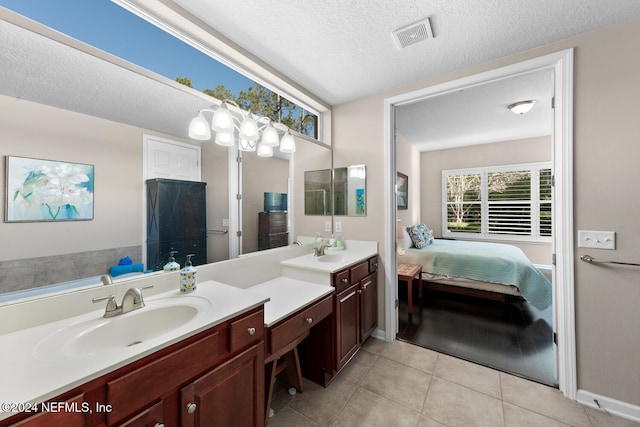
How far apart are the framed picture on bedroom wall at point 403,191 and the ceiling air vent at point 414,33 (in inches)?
108

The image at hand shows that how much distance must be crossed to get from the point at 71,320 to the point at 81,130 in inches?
32.6

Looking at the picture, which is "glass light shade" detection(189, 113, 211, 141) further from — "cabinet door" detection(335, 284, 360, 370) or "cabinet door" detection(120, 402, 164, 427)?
"cabinet door" detection(335, 284, 360, 370)

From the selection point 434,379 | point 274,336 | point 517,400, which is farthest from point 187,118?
point 517,400

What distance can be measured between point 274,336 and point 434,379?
139 cm

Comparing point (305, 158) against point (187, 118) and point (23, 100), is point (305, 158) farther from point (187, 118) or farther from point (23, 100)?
point (23, 100)

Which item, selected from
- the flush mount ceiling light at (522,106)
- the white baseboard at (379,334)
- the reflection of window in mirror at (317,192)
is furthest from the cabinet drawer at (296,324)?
the flush mount ceiling light at (522,106)

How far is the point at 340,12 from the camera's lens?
1410mm

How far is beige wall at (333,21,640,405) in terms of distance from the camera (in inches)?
59.2

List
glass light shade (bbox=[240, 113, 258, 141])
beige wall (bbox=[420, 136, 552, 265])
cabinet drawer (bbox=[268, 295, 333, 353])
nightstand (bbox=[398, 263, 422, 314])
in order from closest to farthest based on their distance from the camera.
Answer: cabinet drawer (bbox=[268, 295, 333, 353]) → glass light shade (bbox=[240, 113, 258, 141]) → nightstand (bbox=[398, 263, 422, 314]) → beige wall (bbox=[420, 136, 552, 265])

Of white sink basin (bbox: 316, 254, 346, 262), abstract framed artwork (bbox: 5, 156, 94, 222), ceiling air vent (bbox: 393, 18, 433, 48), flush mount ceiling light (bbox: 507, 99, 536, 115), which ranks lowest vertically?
white sink basin (bbox: 316, 254, 346, 262)

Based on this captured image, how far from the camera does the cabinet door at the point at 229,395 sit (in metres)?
0.92

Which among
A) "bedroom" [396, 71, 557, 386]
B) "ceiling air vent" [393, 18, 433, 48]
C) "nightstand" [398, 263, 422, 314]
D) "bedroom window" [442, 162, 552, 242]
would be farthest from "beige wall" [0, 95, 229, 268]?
"bedroom window" [442, 162, 552, 242]

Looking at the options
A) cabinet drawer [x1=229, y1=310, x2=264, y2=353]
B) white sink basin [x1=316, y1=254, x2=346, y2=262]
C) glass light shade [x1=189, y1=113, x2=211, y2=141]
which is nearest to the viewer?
cabinet drawer [x1=229, y1=310, x2=264, y2=353]

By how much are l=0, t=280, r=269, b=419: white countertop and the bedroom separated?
215cm
